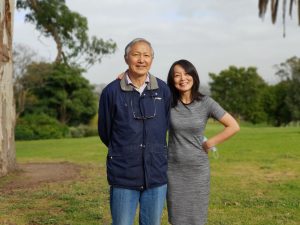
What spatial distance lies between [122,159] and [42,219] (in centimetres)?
295

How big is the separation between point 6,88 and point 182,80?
21.7 feet

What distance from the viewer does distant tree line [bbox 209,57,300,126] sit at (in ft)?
191

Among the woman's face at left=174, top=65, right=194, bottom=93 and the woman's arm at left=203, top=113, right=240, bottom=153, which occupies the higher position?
the woman's face at left=174, top=65, right=194, bottom=93

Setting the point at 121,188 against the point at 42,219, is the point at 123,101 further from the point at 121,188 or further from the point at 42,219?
the point at 42,219

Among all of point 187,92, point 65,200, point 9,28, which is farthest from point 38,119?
point 187,92

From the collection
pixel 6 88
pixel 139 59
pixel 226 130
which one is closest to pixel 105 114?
pixel 139 59

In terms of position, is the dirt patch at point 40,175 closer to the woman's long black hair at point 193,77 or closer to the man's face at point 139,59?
the woman's long black hair at point 193,77

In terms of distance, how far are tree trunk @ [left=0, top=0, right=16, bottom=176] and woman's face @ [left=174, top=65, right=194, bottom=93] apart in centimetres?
632

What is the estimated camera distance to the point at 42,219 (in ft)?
20.8

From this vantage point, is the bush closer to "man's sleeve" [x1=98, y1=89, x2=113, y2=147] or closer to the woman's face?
the woman's face

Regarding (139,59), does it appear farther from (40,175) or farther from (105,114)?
(40,175)

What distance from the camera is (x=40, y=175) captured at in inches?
414

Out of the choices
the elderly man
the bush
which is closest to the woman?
the elderly man

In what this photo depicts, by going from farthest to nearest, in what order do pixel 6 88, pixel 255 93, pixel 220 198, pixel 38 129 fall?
pixel 255 93, pixel 38 129, pixel 6 88, pixel 220 198
